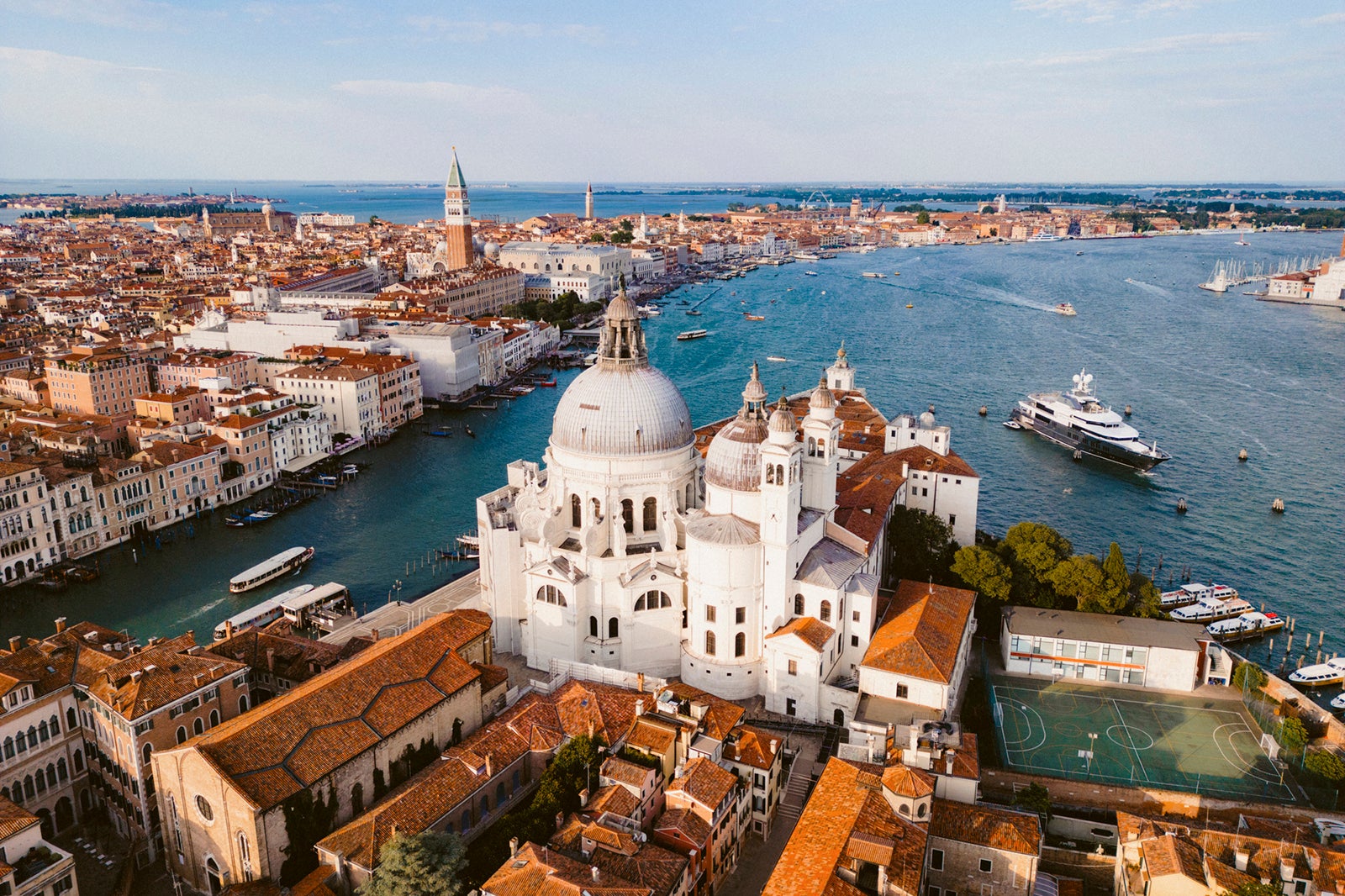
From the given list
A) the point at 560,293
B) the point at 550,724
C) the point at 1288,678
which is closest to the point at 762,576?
the point at 550,724

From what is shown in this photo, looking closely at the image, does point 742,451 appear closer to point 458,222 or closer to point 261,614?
point 261,614

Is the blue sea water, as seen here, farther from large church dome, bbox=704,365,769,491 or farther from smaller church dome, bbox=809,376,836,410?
smaller church dome, bbox=809,376,836,410

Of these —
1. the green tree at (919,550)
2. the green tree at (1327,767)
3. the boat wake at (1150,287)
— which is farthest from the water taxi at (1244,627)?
the boat wake at (1150,287)

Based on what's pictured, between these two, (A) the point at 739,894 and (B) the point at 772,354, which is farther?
(B) the point at 772,354

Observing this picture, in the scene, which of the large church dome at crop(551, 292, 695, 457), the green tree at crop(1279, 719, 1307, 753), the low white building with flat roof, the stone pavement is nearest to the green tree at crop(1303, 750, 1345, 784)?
the green tree at crop(1279, 719, 1307, 753)

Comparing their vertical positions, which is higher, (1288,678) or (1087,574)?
(1087,574)

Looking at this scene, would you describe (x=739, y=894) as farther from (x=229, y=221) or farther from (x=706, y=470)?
(x=229, y=221)
